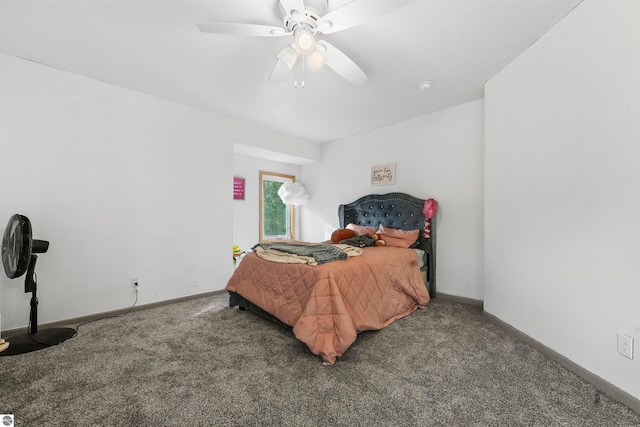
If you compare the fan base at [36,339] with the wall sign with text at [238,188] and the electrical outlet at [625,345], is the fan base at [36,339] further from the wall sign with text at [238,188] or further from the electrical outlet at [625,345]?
the electrical outlet at [625,345]

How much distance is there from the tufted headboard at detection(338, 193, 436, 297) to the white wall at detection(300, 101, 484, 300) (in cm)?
15

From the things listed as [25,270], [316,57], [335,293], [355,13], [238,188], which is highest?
[355,13]

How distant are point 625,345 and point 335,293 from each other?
1.61 metres

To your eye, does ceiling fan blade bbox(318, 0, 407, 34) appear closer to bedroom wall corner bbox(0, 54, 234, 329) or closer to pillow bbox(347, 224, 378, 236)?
bedroom wall corner bbox(0, 54, 234, 329)

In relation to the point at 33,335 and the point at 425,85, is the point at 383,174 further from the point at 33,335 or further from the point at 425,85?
the point at 33,335

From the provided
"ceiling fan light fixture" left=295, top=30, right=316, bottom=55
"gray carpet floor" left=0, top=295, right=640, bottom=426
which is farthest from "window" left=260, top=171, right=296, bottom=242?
"ceiling fan light fixture" left=295, top=30, right=316, bottom=55

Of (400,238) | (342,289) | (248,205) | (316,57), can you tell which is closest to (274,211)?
(248,205)

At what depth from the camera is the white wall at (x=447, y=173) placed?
3025 millimetres

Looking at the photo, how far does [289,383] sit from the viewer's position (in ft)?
5.18

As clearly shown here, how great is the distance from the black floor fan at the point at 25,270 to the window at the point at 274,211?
2.79 m

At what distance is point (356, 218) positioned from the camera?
13.6ft

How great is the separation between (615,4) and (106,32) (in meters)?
3.21

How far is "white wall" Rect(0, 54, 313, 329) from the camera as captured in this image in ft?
7.42

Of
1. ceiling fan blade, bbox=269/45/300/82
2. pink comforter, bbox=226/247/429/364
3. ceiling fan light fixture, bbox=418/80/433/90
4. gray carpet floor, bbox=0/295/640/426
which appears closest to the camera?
gray carpet floor, bbox=0/295/640/426
